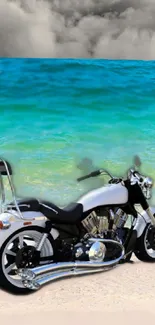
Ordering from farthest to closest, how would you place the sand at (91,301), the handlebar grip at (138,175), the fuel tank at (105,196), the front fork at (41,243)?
the handlebar grip at (138,175) → the fuel tank at (105,196) → the front fork at (41,243) → the sand at (91,301)

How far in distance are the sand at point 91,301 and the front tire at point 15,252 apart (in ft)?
0.20

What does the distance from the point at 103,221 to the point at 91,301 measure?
64cm

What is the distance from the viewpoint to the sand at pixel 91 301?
3.18 m

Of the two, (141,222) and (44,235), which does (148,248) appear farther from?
(44,235)

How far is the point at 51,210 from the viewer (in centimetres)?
369

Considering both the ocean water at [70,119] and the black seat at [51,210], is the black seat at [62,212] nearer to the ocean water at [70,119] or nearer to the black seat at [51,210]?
the black seat at [51,210]

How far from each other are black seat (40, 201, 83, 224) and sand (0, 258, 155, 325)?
41 cm

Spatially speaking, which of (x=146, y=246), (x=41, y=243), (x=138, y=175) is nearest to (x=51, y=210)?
(x=41, y=243)

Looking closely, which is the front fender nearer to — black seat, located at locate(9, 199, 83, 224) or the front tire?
black seat, located at locate(9, 199, 83, 224)

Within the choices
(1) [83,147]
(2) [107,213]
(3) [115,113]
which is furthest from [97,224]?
(3) [115,113]

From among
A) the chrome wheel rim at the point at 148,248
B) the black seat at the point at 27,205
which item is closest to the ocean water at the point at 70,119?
the chrome wheel rim at the point at 148,248

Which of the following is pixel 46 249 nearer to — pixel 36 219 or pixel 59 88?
pixel 36 219

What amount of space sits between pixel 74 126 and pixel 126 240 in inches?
355

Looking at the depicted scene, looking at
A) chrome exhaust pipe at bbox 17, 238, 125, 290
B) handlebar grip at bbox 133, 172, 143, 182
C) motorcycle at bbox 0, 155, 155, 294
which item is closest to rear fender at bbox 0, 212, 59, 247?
motorcycle at bbox 0, 155, 155, 294
